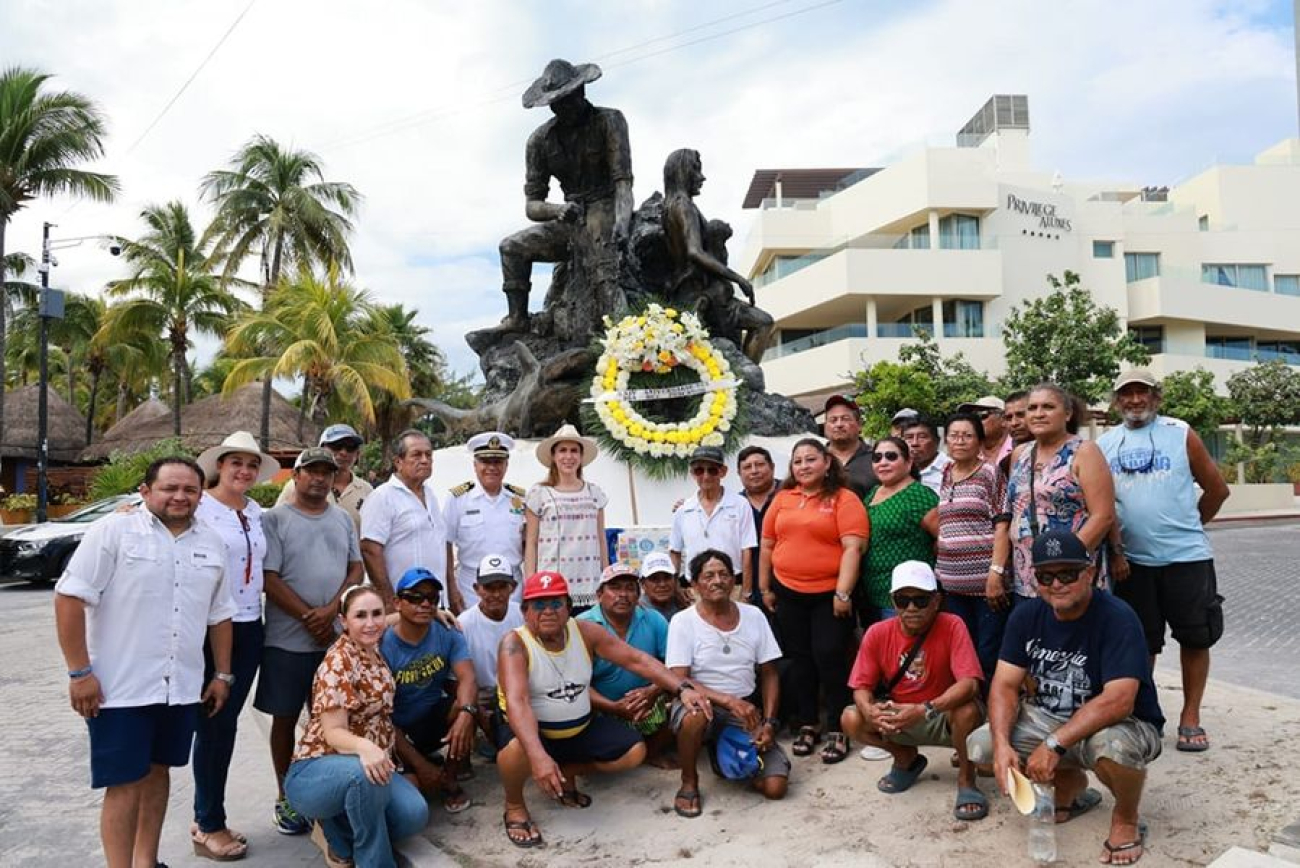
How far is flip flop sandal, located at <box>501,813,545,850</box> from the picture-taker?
3.83 meters

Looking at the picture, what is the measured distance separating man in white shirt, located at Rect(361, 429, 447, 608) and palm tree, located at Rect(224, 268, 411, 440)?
19377mm

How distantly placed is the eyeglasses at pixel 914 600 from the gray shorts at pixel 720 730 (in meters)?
0.94

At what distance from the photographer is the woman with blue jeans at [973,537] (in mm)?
4391

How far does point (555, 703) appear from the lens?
4.14m

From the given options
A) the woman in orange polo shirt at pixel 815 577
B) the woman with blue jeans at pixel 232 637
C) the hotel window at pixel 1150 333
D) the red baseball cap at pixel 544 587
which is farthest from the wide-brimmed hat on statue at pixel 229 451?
the hotel window at pixel 1150 333

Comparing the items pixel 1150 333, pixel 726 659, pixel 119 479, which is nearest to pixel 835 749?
pixel 726 659

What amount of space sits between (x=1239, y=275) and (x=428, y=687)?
48237 mm

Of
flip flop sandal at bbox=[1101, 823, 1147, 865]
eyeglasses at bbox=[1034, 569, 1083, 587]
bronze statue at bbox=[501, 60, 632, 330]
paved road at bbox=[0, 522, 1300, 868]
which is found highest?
bronze statue at bbox=[501, 60, 632, 330]

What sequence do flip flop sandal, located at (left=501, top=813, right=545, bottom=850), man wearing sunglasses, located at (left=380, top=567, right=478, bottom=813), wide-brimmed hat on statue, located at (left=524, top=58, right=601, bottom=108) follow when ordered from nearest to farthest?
flip flop sandal, located at (left=501, top=813, right=545, bottom=850) → man wearing sunglasses, located at (left=380, top=567, right=478, bottom=813) → wide-brimmed hat on statue, located at (left=524, top=58, right=601, bottom=108)

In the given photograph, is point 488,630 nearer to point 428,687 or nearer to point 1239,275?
point 428,687

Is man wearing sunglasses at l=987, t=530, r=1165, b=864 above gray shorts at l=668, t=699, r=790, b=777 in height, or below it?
above

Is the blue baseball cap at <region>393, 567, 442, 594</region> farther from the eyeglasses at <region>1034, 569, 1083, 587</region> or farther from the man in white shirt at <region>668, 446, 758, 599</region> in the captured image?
the eyeglasses at <region>1034, 569, 1083, 587</region>

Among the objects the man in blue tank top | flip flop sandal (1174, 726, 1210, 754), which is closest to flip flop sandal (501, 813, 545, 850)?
the man in blue tank top

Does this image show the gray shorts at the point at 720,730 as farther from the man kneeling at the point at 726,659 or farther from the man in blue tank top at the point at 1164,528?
the man in blue tank top at the point at 1164,528
